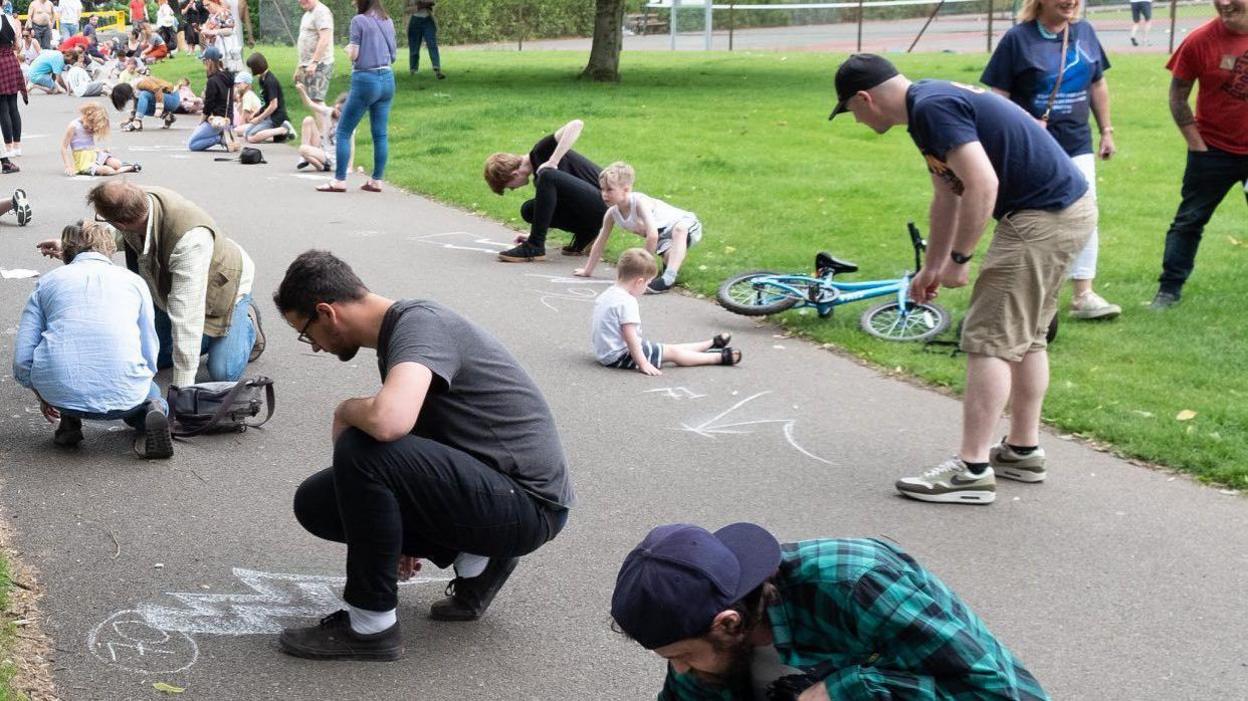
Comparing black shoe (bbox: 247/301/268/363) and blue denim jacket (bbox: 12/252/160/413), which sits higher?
blue denim jacket (bbox: 12/252/160/413)

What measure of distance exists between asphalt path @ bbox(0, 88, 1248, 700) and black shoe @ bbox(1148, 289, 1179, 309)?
129 centimetres

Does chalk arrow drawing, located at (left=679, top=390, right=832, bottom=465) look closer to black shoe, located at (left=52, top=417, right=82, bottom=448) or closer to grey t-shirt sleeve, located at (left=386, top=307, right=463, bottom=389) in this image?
grey t-shirt sleeve, located at (left=386, top=307, right=463, bottom=389)

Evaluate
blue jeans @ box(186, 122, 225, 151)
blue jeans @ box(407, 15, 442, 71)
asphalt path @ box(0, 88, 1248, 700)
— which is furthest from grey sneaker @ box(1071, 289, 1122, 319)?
blue jeans @ box(407, 15, 442, 71)

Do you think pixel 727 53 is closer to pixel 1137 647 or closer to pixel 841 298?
pixel 841 298

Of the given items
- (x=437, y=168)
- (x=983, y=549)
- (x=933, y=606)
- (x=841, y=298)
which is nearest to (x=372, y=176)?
(x=437, y=168)

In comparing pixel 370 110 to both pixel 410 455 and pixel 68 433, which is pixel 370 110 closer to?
pixel 68 433

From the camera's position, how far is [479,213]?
39.1 feet

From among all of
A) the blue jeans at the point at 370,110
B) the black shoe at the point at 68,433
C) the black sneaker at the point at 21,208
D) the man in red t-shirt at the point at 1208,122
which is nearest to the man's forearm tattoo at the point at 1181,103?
the man in red t-shirt at the point at 1208,122

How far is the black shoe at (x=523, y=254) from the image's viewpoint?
9844 mm

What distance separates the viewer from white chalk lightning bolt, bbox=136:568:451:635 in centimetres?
411

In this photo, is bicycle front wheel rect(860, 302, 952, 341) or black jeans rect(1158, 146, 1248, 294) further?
black jeans rect(1158, 146, 1248, 294)

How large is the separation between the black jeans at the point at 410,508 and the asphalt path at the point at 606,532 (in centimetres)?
32

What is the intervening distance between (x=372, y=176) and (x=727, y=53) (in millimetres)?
18690

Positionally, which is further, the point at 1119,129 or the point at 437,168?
the point at 1119,129
